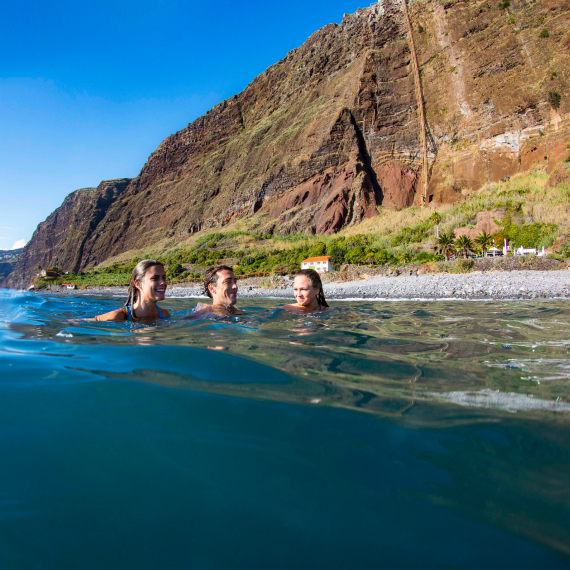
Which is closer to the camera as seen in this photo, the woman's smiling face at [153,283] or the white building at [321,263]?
the woman's smiling face at [153,283]

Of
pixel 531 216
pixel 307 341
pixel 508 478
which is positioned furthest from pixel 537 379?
pixel 531 216

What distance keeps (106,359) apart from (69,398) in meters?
0.64

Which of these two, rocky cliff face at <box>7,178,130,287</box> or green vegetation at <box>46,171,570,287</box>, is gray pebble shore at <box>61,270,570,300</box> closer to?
green vegetation at <box>46,171,570,287</box>

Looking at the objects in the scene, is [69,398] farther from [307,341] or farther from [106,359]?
[307,341]

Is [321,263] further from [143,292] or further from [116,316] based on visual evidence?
[116,316]

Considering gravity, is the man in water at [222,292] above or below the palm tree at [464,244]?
below

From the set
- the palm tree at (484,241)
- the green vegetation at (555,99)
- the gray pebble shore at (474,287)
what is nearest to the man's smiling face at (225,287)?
the gray pebble shore at (474,287)

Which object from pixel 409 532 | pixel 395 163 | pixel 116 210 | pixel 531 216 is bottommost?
pixel 409 532

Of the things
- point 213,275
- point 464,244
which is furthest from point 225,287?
point 464,244

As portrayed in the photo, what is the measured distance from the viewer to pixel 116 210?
253 ft

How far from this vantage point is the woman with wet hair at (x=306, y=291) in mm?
4605

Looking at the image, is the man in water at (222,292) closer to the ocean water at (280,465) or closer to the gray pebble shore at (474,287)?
the ocean water at (280,465)

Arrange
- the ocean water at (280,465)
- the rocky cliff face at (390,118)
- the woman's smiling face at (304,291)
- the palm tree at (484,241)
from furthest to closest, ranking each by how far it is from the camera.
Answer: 1. the rocky cliff face at (390,118)
2. the palm tree at (484,241)
3. the woman's smiling face at (304,291)
4. the ocean water at (280,465)

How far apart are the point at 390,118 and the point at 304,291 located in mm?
37127
